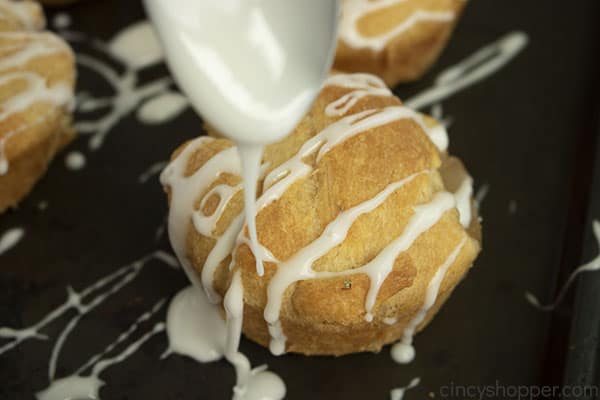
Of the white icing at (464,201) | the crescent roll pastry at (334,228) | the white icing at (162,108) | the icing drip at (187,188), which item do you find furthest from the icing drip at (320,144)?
the white icing at (162,108)

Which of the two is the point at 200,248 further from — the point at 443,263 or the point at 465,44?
the point at 465,44

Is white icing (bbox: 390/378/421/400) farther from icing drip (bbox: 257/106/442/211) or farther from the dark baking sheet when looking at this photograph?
icing drip (bbox: 257/106/442/211)

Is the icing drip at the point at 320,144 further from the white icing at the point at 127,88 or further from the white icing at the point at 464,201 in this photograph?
the white icing at the point at 127,88

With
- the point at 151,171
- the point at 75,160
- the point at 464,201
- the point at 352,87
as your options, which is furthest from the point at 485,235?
the point at 75,160

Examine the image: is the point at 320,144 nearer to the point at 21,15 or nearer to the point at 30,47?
the point at 30,47

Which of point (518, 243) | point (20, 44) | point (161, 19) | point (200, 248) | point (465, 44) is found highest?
point (161, 19)

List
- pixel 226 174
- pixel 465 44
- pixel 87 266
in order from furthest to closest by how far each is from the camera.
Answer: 1. pixel 465 44
2. pixel 87 266
3. pixel 226 174

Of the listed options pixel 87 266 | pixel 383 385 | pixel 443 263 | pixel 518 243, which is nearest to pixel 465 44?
pixel 518 243
